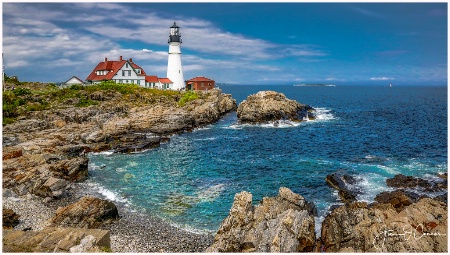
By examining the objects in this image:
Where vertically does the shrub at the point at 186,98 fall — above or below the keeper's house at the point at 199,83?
below

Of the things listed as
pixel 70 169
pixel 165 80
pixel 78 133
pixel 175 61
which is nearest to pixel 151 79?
pixel 165 80

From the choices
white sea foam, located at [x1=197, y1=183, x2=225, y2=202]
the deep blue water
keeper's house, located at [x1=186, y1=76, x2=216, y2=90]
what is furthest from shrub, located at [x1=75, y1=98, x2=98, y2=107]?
white sea foam, located at [x1=197, y1=183, x2=225, y2=202]

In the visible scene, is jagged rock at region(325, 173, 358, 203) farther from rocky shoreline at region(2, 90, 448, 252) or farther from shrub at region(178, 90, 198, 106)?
shrub at region(178, 90, 198, 106)

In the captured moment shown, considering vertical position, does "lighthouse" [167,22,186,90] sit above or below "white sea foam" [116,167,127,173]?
above

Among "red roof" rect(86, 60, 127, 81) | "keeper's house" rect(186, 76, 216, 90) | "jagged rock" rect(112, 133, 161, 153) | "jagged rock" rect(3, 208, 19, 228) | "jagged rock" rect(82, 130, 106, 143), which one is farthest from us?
"keeper's house" rect(186, 76, 216, 90)

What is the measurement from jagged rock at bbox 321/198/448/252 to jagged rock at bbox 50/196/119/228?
1418cm

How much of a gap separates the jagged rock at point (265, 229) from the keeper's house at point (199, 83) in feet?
264

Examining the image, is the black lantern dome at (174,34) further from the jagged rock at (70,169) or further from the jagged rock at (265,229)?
the jagged rock at (265,229)

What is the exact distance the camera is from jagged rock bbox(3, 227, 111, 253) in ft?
50.6

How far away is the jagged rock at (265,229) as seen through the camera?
17.7 metres

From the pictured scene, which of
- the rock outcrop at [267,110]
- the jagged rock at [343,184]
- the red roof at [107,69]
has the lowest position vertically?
the jagged rock at [343,184]

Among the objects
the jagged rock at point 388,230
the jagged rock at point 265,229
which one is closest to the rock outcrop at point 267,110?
the jagged rock at point 265,229

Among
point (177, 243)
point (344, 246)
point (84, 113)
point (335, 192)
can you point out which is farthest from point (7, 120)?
point (344, 246)

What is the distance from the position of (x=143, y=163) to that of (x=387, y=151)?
2936cm
